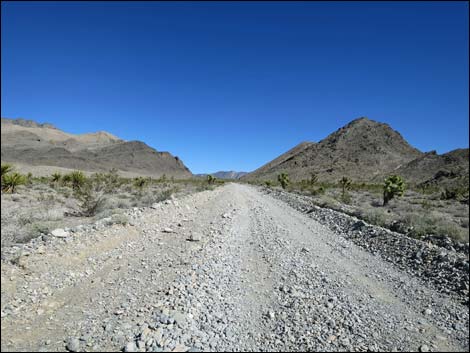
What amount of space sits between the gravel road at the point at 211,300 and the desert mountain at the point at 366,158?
83214mm

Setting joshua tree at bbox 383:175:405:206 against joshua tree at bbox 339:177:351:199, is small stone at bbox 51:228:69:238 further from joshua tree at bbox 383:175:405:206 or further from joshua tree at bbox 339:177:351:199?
joshua tree at bbox 339:177:351:199

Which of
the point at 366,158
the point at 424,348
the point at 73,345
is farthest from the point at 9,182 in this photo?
the point at 366,158

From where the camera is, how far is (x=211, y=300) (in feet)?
17.5

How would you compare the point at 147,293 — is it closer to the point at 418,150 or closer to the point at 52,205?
the point at 52,205

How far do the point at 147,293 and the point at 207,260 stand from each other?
6.61 ft

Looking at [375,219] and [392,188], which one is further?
[392,188]

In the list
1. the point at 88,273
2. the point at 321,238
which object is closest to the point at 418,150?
the point at 321,238

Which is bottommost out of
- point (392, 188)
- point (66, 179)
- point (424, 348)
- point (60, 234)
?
point (424, 348)

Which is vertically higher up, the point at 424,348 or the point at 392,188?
the point at 392,188

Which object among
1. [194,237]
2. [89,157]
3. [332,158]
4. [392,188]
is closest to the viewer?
[194,237]

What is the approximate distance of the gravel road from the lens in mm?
4242

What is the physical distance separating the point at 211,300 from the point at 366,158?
11306cm

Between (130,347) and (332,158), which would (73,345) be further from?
(332,158)

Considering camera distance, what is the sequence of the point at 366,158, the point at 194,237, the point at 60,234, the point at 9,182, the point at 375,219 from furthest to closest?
the point at 366,158 < the point at 9,182 < the point at 375,219 < the point at 194,237 < the point at 60,234
